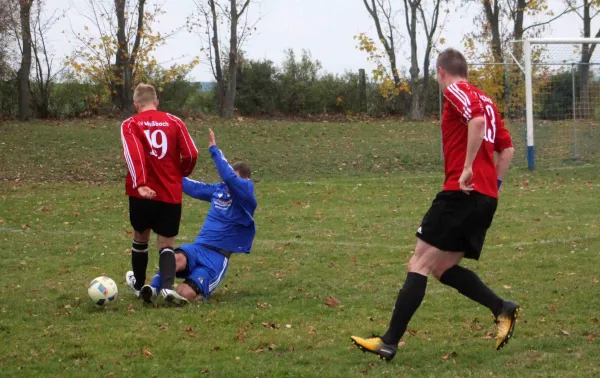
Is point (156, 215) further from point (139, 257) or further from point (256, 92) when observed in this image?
point (256, 92)

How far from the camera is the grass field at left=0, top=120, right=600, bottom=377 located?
5.53 m

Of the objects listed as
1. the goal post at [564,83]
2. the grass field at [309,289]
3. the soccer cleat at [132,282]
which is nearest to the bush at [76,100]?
the grass field at [309,289]

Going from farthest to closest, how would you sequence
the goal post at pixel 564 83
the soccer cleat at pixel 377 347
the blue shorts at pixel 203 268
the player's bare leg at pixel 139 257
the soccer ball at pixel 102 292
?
the goal post at pixel 564 83
the player's bare leg at pixel 139 257
the blue shorts at pixel 203 268
the soccer ball at pixel 102 292
the soccer cleat at pixel 377 347

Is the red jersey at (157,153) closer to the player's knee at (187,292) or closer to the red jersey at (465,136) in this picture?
the player's knee at (187,292)

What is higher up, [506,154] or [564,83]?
[564,83]

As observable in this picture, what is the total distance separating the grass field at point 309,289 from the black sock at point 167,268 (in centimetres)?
25

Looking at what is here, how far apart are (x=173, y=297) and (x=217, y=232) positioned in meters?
0.91

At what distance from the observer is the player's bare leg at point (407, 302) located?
17.8ft

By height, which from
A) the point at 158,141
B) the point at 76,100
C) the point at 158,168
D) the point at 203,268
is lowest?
the point at 203,268

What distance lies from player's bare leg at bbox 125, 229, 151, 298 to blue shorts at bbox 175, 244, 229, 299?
30 centimetres

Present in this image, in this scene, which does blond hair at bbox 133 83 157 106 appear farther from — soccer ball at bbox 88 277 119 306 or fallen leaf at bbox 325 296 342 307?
fallen leaf at bbox 325 296 342 307

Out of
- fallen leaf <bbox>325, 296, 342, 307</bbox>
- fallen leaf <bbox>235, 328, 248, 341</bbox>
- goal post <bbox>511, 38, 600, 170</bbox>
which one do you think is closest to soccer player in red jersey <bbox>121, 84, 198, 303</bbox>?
fallen leaf <bbox>235, 328, 248, 341</bbox>

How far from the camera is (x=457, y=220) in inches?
209

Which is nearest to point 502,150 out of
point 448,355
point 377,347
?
point 448,355
